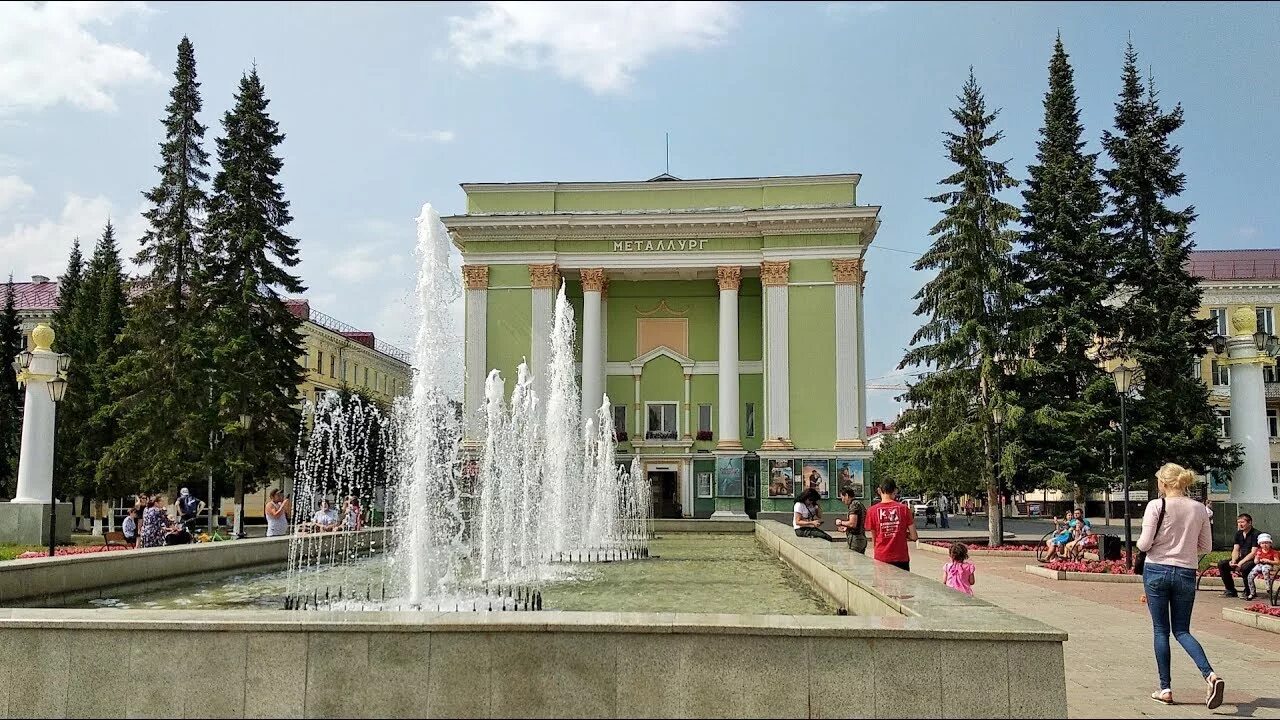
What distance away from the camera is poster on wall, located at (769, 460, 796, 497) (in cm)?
3891

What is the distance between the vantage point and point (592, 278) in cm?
4209

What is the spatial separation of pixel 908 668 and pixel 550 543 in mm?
15502

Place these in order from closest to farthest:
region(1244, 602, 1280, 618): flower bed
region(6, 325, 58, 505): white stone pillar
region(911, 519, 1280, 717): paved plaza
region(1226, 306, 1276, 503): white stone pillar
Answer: region(911, 519, 1280, 717): paved plaza → region(1244, 602, 1280, 618): flower bed → region(6, 325, 58, 505): white stone pillar → region(1226, 306, 1276, 503): white stone pillar

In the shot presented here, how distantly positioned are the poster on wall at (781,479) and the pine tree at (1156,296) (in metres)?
12.3

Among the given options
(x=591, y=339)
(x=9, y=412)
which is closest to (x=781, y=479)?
(x=591, y=339)

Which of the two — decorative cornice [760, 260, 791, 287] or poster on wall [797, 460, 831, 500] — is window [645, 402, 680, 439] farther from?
decorative cornice [760, 260, 791, 287]

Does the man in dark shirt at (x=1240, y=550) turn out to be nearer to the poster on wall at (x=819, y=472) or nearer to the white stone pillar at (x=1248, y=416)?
the white stone pillar at (x=1248, y=416)

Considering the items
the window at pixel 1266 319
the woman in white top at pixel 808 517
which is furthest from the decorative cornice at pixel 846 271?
the window at pixel 1266 319

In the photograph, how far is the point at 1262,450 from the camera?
2445 cm

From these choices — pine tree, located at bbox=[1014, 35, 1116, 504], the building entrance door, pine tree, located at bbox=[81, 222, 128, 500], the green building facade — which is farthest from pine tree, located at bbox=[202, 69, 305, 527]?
pine tree, located at bbox=[1014, 35, 1116, 504]

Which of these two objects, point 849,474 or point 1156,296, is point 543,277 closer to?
point 849,474

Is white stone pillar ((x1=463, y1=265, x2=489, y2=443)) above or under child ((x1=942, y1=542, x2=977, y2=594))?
above

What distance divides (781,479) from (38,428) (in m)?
24.8

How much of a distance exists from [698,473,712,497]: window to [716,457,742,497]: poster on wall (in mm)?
1024
